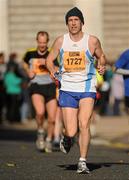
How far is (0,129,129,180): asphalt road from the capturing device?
36.8 ft

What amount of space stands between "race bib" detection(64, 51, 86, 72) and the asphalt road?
46.8 inches

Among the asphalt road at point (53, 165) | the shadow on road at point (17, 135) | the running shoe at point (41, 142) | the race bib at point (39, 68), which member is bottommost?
the shadow on road at point (17, 135)

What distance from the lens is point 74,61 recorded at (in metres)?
11.9

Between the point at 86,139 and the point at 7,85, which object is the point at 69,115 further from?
the point at 7,85

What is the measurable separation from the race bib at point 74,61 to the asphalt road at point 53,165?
119 centimetres

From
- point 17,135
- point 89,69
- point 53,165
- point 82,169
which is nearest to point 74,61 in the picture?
point 89,69

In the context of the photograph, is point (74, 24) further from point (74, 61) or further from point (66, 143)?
point (66, 143)

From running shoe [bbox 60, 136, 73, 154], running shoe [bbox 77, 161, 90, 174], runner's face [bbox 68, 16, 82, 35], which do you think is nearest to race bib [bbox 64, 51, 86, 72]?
runner's face [bbox 68, 16, 82, 35]

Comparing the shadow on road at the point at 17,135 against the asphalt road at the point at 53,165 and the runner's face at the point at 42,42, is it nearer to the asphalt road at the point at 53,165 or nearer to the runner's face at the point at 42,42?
the asphalt road at the point at 53,165

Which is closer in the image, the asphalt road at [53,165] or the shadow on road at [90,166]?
the asphalt road at [53,165]

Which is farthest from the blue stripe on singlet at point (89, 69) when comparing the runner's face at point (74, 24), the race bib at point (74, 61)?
the runner's face at point (74, 24)

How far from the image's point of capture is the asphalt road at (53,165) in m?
11.2

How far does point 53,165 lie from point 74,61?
1421 mm

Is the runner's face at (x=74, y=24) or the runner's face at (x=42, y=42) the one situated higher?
the runner's face at (x=74, y=24)
